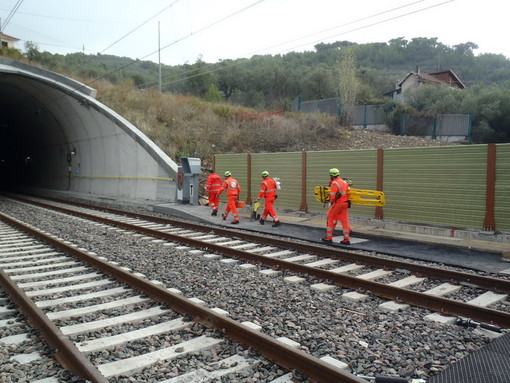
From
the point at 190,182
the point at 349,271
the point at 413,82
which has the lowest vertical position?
the point at 349,271

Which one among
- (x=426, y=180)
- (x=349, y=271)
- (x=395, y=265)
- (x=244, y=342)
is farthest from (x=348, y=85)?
(x=244, y=342)

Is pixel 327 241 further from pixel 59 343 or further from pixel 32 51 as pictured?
pixel 32 51

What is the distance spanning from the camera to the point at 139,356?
3.62m

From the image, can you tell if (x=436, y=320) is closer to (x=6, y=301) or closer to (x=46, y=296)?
(x=46, y=296)

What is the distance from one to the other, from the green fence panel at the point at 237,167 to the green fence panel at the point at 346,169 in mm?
3295

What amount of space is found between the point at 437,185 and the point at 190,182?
9.55 metres

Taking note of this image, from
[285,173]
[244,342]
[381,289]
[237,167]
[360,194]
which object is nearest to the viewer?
[244,342]

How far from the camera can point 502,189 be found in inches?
349

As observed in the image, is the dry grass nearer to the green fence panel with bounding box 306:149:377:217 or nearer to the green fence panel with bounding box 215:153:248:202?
the green fence panel with bounding box 215:153:248:202

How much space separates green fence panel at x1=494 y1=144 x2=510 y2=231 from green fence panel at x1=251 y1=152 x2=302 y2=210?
6136 mm

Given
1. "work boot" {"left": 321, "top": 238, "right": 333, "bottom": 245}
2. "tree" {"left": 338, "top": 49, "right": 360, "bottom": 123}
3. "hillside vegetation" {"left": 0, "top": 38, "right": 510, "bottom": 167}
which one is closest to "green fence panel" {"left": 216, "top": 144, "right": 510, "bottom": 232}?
"work boot" {"left": 321, "top": 238, "right": 333, "bottom": 245}

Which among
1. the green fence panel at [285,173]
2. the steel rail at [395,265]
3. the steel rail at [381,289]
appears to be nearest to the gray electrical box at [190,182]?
the green fence panel at [285,173]

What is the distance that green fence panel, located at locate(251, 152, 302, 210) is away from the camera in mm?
13807

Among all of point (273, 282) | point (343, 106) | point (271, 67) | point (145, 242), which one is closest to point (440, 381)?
point (273, 282)
